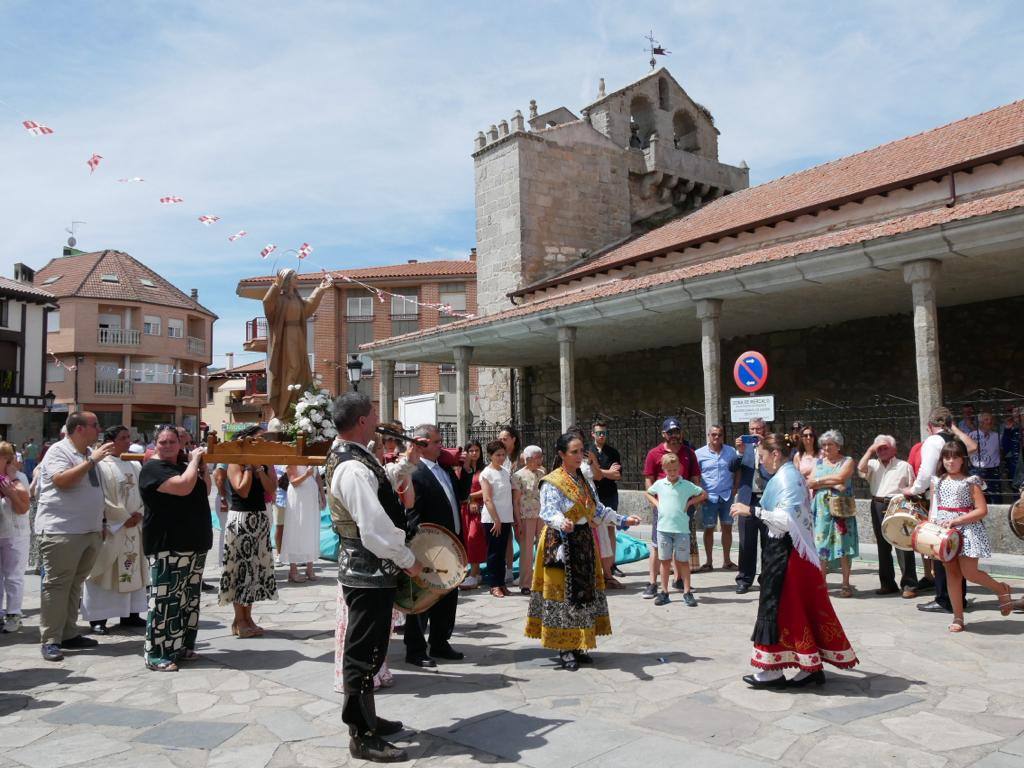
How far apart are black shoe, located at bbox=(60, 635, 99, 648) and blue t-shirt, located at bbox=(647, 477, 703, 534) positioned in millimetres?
4789

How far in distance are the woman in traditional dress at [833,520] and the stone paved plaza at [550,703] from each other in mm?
887

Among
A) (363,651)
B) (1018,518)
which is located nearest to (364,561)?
(363,651)

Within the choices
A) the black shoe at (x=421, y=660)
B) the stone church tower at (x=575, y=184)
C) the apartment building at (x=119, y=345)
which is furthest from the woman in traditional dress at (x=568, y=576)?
the apartment building at (x=119, y=345)

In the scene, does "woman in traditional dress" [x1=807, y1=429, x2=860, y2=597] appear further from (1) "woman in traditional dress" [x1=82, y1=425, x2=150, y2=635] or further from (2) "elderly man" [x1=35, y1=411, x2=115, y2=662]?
(2) "elderly man" [x1=35, y1=411, x2=115, y2=662]

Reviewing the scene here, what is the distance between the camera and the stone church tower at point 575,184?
75.4 feet

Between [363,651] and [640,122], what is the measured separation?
2476 centimetres

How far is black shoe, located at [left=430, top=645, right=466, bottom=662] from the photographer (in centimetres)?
557

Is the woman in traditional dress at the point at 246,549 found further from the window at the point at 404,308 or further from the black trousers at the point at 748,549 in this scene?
the window at the point at 404,308

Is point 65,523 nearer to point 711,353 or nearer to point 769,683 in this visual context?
point 769,683

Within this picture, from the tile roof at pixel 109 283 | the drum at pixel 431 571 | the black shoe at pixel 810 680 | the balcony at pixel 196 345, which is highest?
the tile roof at pixel 109 283

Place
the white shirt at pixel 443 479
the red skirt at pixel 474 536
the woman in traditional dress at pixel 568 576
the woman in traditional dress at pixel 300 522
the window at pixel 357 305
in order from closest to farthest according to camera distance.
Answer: the woman in traditional dress at pixel 568 576 < the white shirt at pixel 443 479 < the red skirt at pixel 474 536 < the woman in traditional dress at pixel 300 522 < the window at pixel 357 305

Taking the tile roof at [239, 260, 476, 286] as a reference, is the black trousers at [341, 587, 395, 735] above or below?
below

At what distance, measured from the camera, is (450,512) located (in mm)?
5805

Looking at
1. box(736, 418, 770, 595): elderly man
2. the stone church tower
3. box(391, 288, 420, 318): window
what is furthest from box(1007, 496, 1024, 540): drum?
box(391, 288, 420, 318): window
